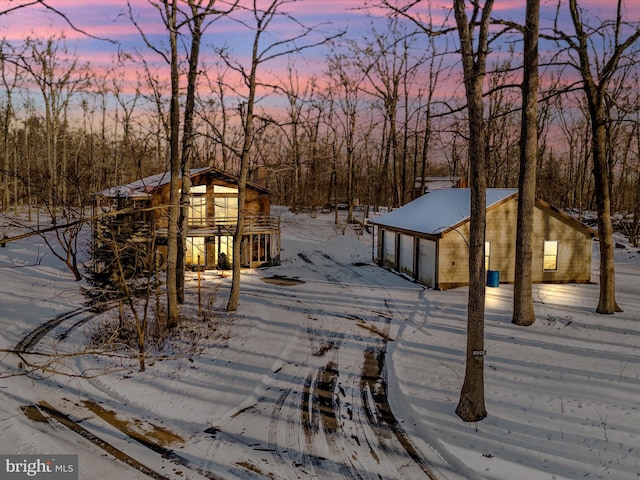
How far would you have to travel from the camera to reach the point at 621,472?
7180 millimetres

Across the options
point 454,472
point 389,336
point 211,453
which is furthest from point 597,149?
point 211,453

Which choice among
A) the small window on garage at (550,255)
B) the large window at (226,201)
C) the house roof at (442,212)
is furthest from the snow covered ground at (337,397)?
the large window at (226,201)

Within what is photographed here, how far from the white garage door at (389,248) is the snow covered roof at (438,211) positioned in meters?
0.84

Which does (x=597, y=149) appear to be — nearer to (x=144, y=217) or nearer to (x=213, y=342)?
(x=213, y=342)

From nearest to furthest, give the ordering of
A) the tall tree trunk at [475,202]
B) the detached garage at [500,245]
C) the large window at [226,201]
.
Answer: the tall tree trunk at [475,202] < the detached garage at [500,245] < the large window at [226,201]

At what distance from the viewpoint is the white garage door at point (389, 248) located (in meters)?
29.1

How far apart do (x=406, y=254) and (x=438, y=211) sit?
129 inches

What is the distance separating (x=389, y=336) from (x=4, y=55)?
1344 centimetres

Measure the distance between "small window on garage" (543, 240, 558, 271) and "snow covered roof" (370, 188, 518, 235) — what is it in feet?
11.8

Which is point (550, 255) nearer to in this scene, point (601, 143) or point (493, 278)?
point (493, 278)

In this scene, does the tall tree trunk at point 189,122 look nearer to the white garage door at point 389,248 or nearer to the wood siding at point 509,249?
the wood siding at point 509,249

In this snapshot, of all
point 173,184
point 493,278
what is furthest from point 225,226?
point 493,278

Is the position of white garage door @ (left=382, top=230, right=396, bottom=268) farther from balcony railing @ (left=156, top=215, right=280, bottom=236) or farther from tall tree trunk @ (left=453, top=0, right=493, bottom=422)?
tall tree trunk @ (left=453, top=0, right=493, bottom=422)

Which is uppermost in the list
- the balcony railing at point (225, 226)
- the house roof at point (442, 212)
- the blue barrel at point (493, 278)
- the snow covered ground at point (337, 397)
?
the house roof at point (442, 212)
